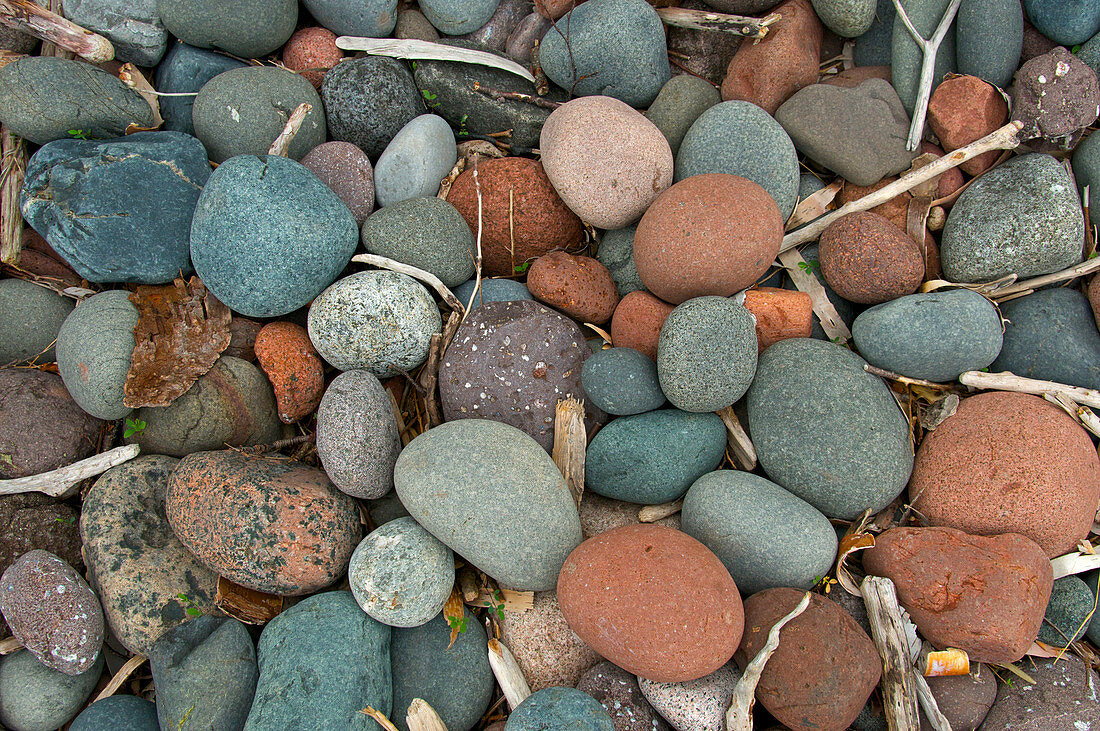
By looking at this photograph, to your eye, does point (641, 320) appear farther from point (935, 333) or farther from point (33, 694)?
point (33, 694)

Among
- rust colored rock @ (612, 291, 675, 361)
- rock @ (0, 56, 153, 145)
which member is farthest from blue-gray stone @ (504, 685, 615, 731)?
rock @ (0, 56, 153, 145)

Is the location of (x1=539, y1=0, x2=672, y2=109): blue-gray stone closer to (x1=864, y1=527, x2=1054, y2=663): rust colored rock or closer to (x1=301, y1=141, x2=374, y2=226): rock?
(x1=301, y1=141, x2=374, y2=226): rock

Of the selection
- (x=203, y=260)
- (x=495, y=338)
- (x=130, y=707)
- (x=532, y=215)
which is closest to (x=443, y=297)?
(x=495, y=338)

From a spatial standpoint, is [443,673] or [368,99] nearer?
[443,673]

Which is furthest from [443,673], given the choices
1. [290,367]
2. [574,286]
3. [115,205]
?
[115,205]

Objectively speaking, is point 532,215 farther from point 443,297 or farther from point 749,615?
point 749,615

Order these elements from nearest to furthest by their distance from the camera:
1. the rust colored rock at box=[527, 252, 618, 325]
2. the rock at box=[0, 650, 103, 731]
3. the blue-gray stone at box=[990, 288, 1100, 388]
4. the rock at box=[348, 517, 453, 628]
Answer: the rock at box=[348, 517, 453, 628]
the rock at box=[0, 650, 103, 731]
the blue-gray stone at box=[990, 288, 1100, 388]
the rust colored rock at box=[527, 252, 618, 325]
